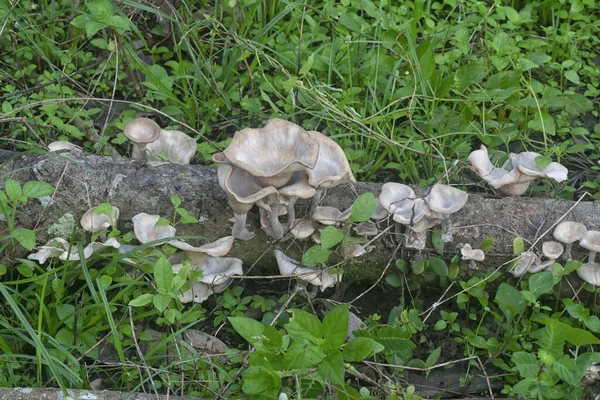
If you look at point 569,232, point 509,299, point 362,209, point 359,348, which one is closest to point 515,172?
point 569,232

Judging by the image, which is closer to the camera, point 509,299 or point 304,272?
point 509,299

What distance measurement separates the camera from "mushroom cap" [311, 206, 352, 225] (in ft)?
11.2

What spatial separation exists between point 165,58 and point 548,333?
11.2 feet

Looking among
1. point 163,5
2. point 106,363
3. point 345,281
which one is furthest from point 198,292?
point 163,5

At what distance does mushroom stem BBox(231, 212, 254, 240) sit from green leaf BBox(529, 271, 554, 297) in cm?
138

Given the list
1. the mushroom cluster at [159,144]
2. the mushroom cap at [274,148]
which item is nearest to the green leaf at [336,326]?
the mushroom cap at [274,148]

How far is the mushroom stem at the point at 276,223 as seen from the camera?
A: 3355 millimetres

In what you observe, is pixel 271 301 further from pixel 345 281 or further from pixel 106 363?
pixel 106 363

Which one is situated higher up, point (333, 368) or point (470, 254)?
Answer: point (333, 368)

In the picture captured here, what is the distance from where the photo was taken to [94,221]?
3.41m

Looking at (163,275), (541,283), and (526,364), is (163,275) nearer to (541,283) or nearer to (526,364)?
(526,364)

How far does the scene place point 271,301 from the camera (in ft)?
11.7

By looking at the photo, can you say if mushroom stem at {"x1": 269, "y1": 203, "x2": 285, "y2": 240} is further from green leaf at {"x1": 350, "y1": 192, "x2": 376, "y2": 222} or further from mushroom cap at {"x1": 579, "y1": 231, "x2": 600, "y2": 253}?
mushroom cap at {"x1": 579, "y1": 231, "x2": 600, "y2": 253}

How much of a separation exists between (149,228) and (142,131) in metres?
0.61
